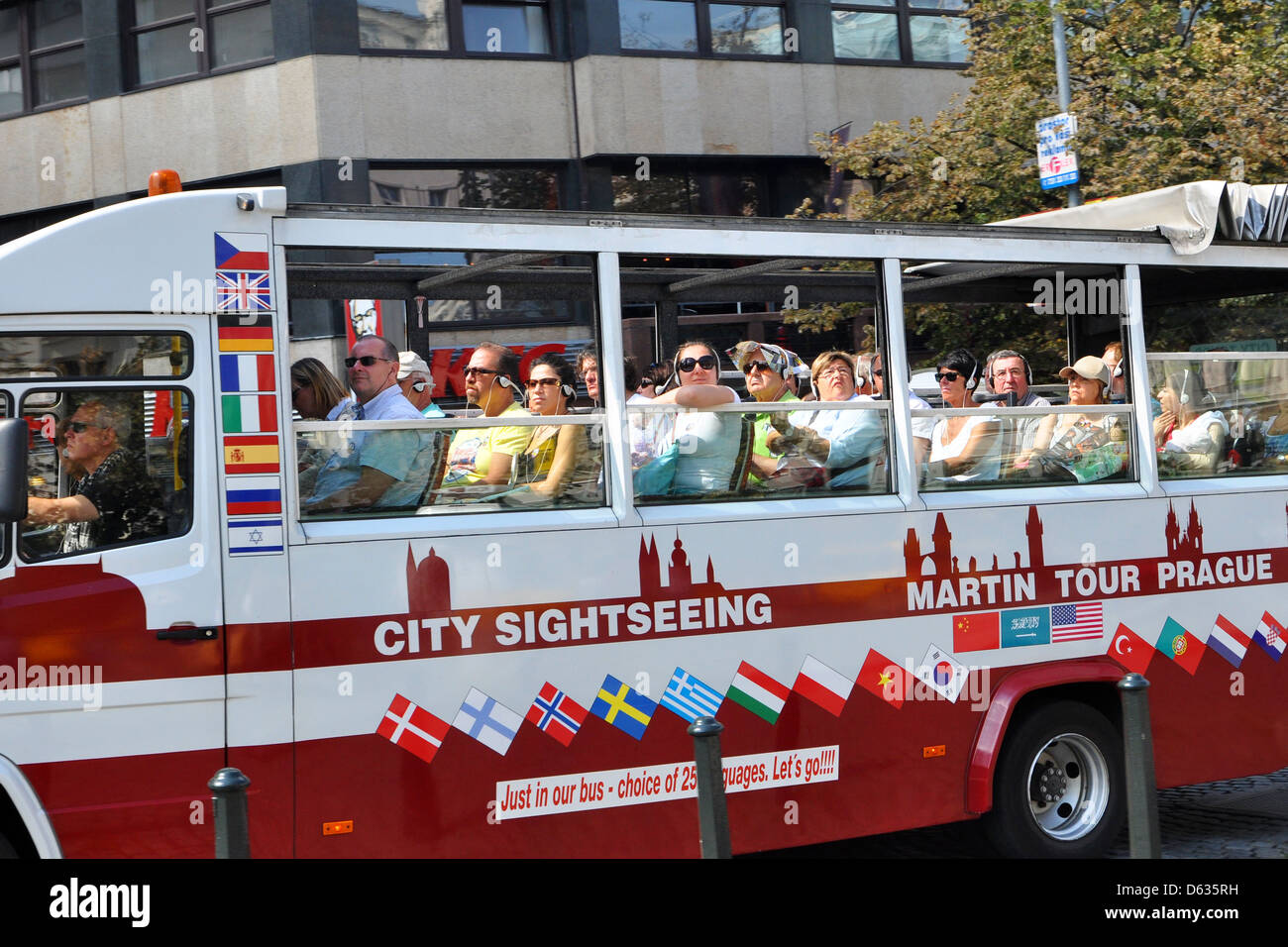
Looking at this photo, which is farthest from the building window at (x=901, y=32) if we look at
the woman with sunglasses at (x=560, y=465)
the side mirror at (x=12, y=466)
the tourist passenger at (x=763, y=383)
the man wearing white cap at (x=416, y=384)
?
the side mirror at (x=12, y=466)

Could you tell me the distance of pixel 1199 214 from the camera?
674cm

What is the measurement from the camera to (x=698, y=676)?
17.8 ft

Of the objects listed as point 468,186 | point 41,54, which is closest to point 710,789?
point 468,186

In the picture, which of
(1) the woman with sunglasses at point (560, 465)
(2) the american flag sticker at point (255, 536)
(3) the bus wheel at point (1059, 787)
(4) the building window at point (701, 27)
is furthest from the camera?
(4) the building window at point (701, 27)

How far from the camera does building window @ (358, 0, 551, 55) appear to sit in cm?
1678

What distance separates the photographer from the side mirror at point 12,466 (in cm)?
418

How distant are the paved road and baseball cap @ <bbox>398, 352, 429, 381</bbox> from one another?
10.2 feet

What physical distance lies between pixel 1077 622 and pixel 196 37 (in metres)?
14.6

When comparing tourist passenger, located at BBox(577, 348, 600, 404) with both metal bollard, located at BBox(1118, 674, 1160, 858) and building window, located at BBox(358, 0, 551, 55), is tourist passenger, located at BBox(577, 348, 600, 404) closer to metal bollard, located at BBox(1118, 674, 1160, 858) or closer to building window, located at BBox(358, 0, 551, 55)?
metal bollard, located at BBox(1118, 674, 1160, 858)

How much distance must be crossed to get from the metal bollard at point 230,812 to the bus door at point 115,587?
841 mm

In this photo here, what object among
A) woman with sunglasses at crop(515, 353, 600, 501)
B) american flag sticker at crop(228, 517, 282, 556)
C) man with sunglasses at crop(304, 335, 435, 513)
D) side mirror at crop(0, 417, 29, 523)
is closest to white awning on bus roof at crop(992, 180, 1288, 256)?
woman with sunglasses at crop(515, 353, 600, 501)

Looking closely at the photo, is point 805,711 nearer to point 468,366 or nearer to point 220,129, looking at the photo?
point 468,366

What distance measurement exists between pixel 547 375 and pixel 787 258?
1.11 metres

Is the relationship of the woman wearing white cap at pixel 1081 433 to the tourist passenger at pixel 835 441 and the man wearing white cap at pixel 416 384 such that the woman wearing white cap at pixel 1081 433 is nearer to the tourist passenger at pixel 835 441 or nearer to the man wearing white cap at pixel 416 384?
the tourist passenger at pixel 835 441
